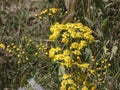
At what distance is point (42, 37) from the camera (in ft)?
12.4

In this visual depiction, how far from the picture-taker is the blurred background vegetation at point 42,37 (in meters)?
3.13

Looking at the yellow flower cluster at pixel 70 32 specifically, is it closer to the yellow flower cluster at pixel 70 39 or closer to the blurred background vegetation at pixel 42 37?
the yellow flower cluster at pixel 70 39

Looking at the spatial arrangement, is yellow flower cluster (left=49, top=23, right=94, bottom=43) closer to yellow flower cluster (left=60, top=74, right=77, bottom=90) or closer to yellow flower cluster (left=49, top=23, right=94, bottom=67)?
yellow flower cluster (left=49, top=23, right=94, bottom=67)

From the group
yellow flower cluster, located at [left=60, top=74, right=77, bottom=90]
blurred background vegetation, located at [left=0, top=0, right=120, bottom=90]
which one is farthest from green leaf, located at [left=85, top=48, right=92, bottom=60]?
yellow flower cluster, located at [left=60, top=74, right=77, bottom=90]

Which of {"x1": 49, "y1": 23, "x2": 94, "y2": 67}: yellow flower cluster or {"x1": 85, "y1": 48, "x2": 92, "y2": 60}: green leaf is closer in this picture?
{"x1": 49, "y1": 23, "x2": 94, "y2": 67}: yellow flower cluster

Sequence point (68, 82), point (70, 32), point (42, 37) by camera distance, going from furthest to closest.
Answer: point (42, 37), point (70, 32), point (68, 82)

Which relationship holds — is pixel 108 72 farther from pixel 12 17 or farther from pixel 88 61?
pixel 12 17

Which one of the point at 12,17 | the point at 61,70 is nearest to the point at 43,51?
the point at 61,70

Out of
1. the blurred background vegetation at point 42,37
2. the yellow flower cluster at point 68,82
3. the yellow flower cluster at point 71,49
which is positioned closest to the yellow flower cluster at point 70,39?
the yellow flower cluster at point 71,49

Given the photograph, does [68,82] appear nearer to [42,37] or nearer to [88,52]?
[88,52]

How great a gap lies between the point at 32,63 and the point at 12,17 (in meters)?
0.90

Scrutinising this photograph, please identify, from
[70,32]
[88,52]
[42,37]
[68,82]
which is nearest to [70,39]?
[70,32]

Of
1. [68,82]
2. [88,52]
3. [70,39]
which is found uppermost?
[70,39]

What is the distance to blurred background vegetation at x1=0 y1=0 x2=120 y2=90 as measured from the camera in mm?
3127
